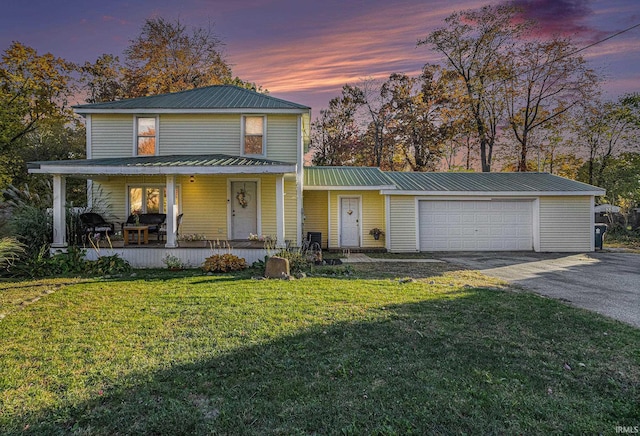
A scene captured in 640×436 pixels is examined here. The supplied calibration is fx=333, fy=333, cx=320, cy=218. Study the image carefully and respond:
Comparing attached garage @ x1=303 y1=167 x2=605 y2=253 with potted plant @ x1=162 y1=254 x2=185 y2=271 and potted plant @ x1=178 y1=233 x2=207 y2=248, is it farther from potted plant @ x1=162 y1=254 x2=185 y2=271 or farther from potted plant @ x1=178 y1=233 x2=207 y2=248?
potted plant @ x1=162 y1=254 x2=185 y2=271

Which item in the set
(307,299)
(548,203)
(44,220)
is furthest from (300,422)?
(548,203)

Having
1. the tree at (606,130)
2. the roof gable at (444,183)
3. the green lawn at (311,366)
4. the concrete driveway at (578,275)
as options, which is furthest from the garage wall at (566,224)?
the tree at (606,130)

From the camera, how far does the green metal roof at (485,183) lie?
13602 millimetres

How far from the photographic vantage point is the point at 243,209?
12219mm

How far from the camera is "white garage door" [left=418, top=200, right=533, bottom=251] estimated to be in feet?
45.2

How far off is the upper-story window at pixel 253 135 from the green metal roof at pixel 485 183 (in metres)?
5.76

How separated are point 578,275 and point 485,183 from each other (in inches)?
255

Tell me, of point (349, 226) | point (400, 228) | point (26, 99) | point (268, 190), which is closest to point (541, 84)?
point (400, 228)

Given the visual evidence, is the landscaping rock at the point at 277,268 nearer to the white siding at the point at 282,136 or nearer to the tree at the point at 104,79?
the white siding at the point at 282,136

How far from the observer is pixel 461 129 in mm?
22891

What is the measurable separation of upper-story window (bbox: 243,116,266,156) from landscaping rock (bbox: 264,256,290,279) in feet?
18.1

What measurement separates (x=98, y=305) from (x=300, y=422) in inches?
179

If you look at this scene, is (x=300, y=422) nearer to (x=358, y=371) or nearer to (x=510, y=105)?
(x=358, y=371)

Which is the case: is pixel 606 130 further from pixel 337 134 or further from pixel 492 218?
pixel 337 134
